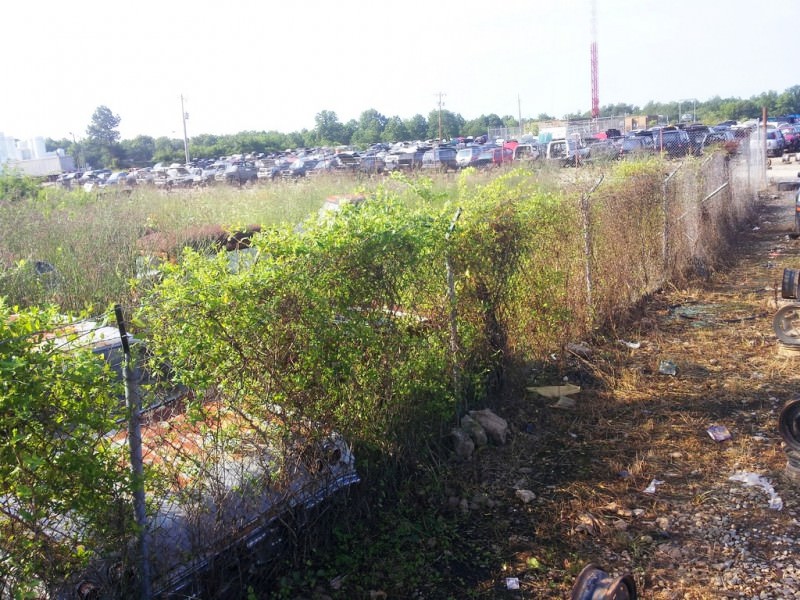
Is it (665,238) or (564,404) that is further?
(665,238)

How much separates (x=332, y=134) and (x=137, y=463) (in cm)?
8297

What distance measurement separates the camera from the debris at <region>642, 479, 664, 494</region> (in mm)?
4414

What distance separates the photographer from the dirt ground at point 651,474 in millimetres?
3611

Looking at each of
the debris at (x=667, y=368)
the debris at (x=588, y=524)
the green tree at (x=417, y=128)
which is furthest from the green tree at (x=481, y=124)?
the debris at (x=588, y=524)

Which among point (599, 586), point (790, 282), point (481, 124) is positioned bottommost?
point (599, 586)

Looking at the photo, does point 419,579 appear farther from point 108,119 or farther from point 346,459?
point 108,119

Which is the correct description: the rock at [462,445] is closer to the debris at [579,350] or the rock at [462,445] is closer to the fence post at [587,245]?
the debris at [579,350]

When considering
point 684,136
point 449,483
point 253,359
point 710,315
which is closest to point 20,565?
point 253,359

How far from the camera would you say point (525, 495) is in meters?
4.38

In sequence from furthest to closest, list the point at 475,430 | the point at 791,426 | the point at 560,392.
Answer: the point at 560,392
the point at 475,430
the point at 791,426

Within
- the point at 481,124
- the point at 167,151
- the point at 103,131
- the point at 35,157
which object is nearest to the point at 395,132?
the point at 481,124

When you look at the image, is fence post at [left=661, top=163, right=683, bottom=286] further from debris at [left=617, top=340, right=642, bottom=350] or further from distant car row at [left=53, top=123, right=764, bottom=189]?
distant car row at [left=53, top=123, right=764, bottom=189]

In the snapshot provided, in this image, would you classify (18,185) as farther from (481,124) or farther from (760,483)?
(481,124)

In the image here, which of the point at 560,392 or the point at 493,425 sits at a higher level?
the point at 493,425
